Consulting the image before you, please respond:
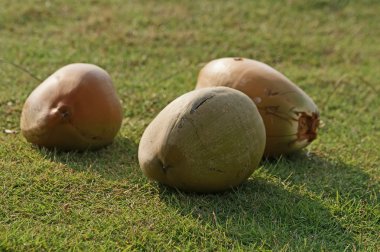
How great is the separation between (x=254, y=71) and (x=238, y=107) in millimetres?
734

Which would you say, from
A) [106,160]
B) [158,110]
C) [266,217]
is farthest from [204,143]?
[158,110]

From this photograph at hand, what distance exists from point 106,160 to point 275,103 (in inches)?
43.1

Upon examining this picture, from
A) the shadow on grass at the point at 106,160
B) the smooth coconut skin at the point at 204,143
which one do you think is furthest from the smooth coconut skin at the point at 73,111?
the smooth coconut skin at the point at 204,143

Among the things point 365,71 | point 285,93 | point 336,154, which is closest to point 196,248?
point 285,93

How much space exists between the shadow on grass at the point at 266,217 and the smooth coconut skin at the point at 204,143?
0.09 meters

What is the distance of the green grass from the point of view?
3.24 meters

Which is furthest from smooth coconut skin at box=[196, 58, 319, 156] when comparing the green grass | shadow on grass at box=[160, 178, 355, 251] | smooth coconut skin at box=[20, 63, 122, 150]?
smooth coconut skin at box=[20, 63, 122, 150]

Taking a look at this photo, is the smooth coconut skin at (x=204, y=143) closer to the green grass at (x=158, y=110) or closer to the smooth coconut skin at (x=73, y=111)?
the green grass at (x=158, y=110)

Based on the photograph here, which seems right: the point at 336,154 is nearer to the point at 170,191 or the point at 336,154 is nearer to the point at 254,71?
the point at 254,71

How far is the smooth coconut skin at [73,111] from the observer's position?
3.95 meters

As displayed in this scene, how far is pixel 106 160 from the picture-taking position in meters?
4.07

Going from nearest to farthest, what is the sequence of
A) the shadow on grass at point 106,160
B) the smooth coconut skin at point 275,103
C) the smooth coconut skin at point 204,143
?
the smooth coconut skin at point 204,143 < the shadow on grass at point 106,160 < the smooth coconut skin at point 275,103

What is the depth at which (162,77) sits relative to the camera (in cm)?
596

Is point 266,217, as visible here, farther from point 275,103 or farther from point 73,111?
point 73,111
